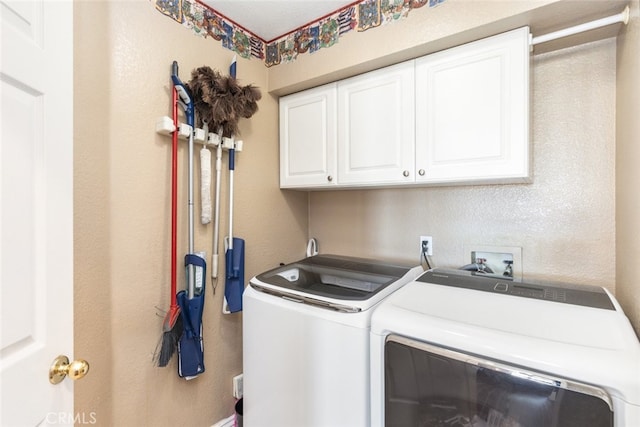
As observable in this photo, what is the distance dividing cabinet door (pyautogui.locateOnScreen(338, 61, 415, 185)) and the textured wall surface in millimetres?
373

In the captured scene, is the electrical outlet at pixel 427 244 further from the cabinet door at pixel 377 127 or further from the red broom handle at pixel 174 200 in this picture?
the red broom handle at pixel 174 200

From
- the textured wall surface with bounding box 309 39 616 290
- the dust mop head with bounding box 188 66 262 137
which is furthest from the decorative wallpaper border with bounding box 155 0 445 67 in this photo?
the textured wall surface with bounding box 309 39 616 290

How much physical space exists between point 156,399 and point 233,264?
0.68 meters

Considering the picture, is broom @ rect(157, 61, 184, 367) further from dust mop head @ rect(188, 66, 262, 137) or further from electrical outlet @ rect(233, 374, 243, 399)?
electrical outlet @ rect(233, 374, 243, 399)

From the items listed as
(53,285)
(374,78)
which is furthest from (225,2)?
(53,285)

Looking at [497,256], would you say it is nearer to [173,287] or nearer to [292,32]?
[173,287]

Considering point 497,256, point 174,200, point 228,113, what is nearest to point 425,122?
point 497,256

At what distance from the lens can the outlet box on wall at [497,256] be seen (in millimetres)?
1411

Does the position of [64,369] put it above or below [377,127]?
below

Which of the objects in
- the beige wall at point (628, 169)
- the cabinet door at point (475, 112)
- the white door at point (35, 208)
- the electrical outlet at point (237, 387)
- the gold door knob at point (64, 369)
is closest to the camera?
the white door at point (35, 208)

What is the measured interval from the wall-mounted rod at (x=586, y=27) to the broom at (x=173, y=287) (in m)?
1.54

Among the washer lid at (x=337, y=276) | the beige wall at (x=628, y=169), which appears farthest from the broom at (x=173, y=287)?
the beige wall at (x=628, y=169)

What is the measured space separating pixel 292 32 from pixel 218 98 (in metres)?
0.70

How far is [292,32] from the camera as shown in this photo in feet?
5.62
